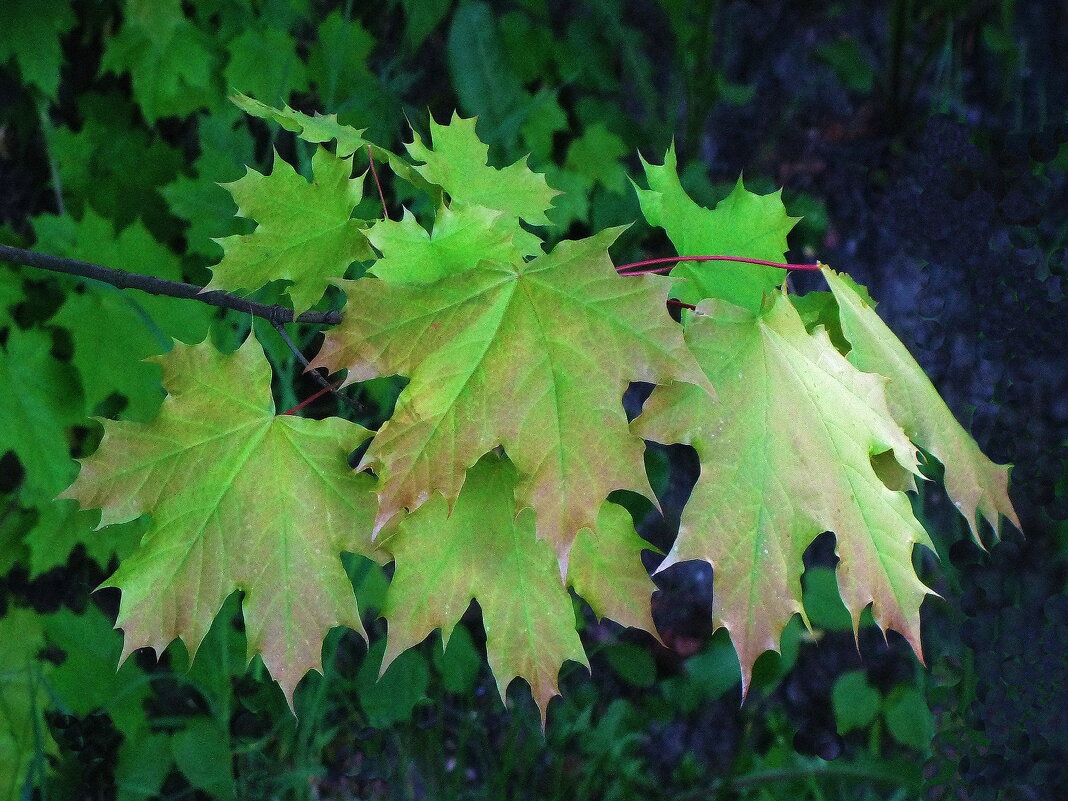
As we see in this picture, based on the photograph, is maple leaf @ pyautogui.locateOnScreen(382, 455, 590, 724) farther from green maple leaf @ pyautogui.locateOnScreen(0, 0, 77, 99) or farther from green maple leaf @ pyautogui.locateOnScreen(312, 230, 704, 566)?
green maple leaf @ pyautogui.locateOnScreen(0, 0, 77, 99)

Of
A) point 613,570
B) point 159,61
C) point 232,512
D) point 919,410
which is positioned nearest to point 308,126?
point 232,512

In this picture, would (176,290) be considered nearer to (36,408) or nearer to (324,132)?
(324,132)

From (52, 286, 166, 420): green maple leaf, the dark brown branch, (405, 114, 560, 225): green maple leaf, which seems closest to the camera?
the dark brown branch

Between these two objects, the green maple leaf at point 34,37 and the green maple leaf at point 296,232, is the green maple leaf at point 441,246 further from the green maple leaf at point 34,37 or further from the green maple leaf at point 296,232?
the green maple leaf at point 34,37

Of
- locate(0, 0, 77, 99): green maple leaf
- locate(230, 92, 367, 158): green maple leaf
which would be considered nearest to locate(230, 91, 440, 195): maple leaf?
locate(230, 92, 367, 158): green maple leaf

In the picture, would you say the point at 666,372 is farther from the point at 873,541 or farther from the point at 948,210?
the point at 948,210

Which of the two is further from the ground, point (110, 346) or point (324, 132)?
point (324, 132)
